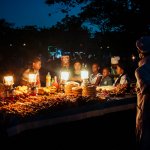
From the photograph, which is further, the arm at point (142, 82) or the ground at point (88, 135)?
the ground at point (88, 135)

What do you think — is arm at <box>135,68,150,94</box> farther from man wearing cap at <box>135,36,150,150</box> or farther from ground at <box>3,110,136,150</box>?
ground at <box>3,110,136,150</box>

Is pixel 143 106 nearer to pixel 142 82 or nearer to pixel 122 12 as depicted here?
pixel 142 82

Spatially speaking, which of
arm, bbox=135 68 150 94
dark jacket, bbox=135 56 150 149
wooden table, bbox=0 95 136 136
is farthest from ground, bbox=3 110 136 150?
arm, bbox=135 68 150 94

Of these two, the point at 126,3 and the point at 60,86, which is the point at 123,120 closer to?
the point at 60,86

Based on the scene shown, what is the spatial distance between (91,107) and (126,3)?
1276 centimetres

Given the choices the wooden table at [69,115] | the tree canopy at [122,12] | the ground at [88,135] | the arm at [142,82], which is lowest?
the ground at [88,135]

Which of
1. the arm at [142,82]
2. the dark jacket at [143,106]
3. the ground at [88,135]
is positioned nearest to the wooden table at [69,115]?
the ground at [88,135]

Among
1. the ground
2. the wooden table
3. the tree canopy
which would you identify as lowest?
the ground

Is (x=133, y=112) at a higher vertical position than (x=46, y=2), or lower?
lower

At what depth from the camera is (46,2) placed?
1847 cm

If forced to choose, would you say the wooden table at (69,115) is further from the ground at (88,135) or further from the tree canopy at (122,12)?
the tree canopy at (122,12)

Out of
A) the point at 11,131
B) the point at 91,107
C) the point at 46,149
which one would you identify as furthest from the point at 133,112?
the point at 11,131

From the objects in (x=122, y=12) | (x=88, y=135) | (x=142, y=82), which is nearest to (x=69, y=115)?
(x=88, y=135)

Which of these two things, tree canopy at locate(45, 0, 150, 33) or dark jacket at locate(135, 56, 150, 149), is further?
tree canopy at locate(45, 0, 150, 33)
